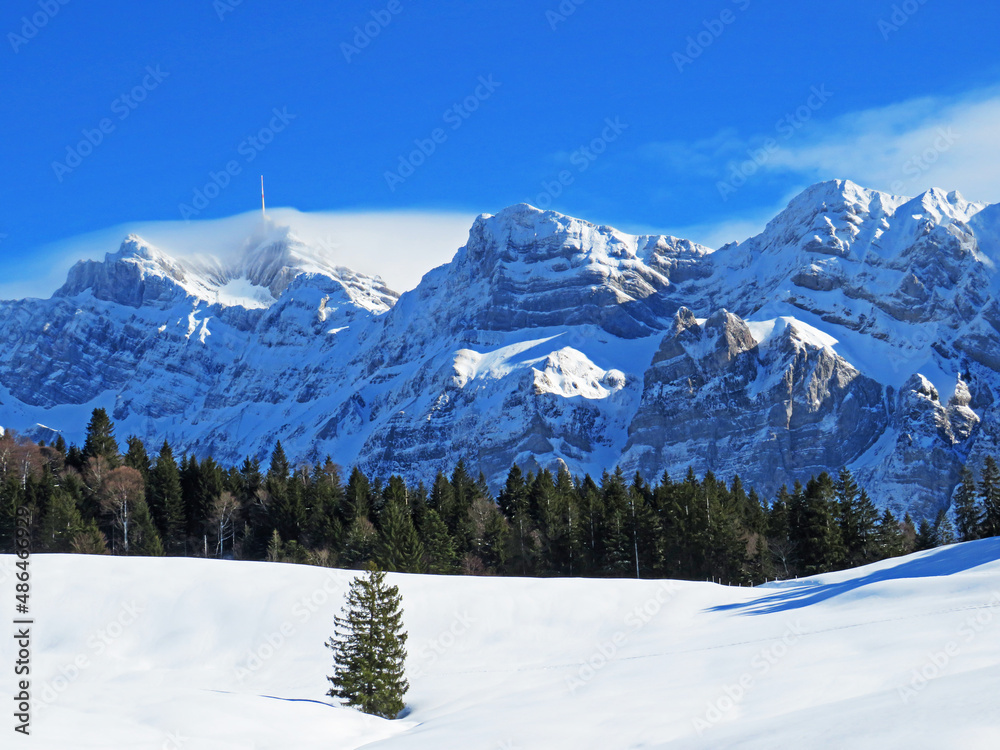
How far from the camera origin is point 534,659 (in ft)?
143

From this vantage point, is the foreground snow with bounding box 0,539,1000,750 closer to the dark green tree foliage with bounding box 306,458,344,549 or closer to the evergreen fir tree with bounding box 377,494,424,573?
the evergreen fir tree with bounding box 377,494,424,573

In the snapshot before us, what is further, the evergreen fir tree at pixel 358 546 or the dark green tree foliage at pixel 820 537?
the evergreen fir tree at pixel 358 546

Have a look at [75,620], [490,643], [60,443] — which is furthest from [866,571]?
[60,443]

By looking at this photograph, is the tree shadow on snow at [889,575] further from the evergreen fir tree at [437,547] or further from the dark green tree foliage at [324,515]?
the dark green tree foliage at [324,515]

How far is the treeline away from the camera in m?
70.1

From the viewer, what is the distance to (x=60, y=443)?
91.0 m

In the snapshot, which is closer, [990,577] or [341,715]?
[341,715]

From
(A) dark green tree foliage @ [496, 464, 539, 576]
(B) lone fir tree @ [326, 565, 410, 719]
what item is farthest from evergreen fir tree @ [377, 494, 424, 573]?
Answer: (B) lone fir tree @ [326, 565, 410, 719]

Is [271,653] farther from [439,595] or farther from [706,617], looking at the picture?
[706,617]

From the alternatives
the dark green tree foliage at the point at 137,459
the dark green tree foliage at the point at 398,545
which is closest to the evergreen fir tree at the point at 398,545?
the dark green tree foliage at the point at 398,545

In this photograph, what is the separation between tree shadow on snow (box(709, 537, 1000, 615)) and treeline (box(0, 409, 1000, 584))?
16312mm

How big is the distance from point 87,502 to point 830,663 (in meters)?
63.4

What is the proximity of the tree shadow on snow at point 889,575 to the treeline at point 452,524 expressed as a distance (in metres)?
16.3

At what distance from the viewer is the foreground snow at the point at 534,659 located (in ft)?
70.7
